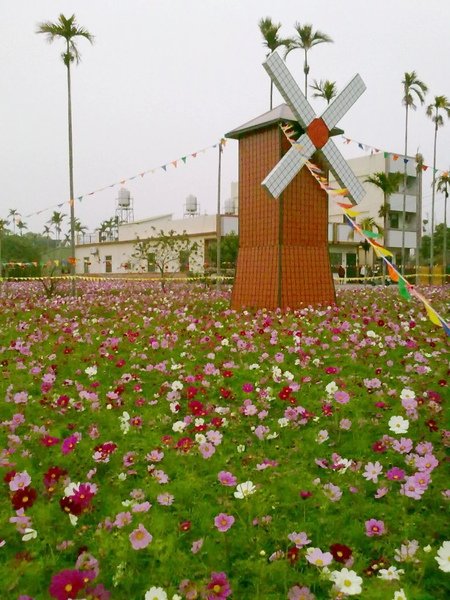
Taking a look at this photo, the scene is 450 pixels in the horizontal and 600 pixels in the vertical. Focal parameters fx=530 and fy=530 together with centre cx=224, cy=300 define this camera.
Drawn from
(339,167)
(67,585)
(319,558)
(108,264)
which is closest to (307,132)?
(339,167)

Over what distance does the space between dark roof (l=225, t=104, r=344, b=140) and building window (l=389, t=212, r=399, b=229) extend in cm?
3885

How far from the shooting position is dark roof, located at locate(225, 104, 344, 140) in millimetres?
13523

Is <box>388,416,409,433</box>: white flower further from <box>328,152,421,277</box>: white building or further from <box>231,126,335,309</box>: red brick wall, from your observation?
<box>328,152,421,277</box>: white building

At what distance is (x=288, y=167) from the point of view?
13211 mm

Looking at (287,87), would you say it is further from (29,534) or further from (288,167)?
(29,534)

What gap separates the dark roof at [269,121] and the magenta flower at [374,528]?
1184cm

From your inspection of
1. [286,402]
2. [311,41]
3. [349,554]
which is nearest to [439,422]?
[286,402]

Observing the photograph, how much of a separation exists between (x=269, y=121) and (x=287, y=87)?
958 millimetres

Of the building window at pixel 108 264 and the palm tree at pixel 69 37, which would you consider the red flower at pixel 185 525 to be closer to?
the palm tree at pixel 69 37

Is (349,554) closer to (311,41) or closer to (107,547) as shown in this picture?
(107,547)

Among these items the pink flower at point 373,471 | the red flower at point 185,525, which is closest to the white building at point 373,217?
the pink flower at point 373,471

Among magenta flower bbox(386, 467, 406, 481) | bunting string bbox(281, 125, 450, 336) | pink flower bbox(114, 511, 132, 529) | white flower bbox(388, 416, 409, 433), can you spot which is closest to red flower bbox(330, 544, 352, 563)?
magenta flower bbox(386, 467, 406, 481)

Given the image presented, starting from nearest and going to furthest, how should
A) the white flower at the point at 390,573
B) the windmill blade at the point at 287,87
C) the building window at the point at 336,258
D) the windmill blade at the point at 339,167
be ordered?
the white flower at the point at 390,573, the windmill blade at the point at 287,87, the windmill blade at the point at 339,167, the building window at the point at 336,258

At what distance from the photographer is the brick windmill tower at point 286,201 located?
528 inches
